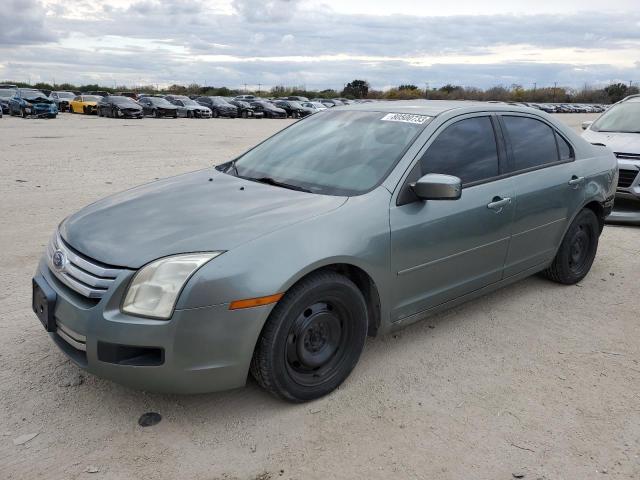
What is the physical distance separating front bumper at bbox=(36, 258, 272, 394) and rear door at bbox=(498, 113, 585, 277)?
2.33 meters

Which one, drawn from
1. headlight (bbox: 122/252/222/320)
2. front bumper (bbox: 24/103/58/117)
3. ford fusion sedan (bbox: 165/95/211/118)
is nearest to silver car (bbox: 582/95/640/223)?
headlight (bbox: 122/252/222/320)

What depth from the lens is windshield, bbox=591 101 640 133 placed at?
330 inches

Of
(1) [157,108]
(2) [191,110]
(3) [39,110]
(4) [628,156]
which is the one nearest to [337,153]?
(4) [628,156]

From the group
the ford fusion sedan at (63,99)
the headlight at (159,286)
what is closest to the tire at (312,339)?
the headlight at (159,286)

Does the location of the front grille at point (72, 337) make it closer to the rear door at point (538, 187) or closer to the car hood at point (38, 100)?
the rear door at point (538, 187)

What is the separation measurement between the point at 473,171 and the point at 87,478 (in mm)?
2935

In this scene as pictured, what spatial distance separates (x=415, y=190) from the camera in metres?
3.39

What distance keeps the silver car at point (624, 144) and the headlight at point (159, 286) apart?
255 inches

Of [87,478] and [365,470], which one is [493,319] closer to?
[365,470]

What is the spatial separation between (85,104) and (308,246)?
1444 inches

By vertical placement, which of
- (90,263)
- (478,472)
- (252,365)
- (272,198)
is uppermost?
(272,198)

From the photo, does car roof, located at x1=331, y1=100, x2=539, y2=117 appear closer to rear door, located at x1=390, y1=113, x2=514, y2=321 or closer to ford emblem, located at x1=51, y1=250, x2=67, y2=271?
rear door, located at x1=390, y1=113, x2=514, y2=321

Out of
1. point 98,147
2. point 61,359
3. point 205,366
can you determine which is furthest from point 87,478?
point 98,147

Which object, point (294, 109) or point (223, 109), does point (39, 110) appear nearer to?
point (223, 109)
